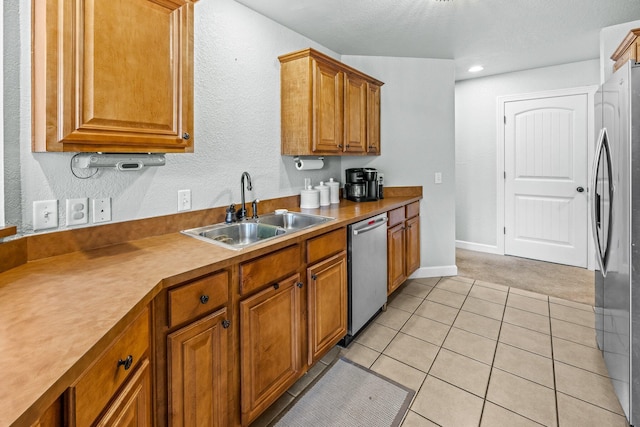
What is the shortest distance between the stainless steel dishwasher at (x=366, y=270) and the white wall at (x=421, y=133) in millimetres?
1155

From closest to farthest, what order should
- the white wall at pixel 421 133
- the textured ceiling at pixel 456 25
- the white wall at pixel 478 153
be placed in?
the textured ceiling at pixel 456 25
the white wall at pixel 421 133
the white wall at pixel 478 153

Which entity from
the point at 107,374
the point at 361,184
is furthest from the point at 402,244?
the point at 107,374

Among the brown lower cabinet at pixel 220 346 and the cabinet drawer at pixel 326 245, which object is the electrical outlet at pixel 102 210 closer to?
the brown lower cabinet at pixel 220 346

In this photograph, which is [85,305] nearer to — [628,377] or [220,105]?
[220,105]

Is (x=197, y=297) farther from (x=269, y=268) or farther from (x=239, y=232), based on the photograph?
(x=239, y=232)

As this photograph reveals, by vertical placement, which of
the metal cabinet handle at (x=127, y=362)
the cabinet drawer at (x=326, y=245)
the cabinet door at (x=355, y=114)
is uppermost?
the cabinet door at (x=355, y=114)

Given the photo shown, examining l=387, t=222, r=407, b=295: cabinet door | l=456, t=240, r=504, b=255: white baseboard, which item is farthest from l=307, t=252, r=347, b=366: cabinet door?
l=456, t=240, r=504, b=255: white baseboard

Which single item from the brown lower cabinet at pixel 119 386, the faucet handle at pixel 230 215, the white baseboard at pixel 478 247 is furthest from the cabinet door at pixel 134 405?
the white baseboard at pixel 478 247

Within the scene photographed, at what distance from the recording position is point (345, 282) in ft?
7.13

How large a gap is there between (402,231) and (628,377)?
175 centimetres

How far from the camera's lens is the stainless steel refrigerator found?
1.45 meters

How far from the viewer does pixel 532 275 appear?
12.1 ft

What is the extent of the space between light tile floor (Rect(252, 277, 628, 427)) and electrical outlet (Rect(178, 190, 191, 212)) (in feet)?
3.94

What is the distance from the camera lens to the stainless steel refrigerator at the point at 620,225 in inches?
57.0
